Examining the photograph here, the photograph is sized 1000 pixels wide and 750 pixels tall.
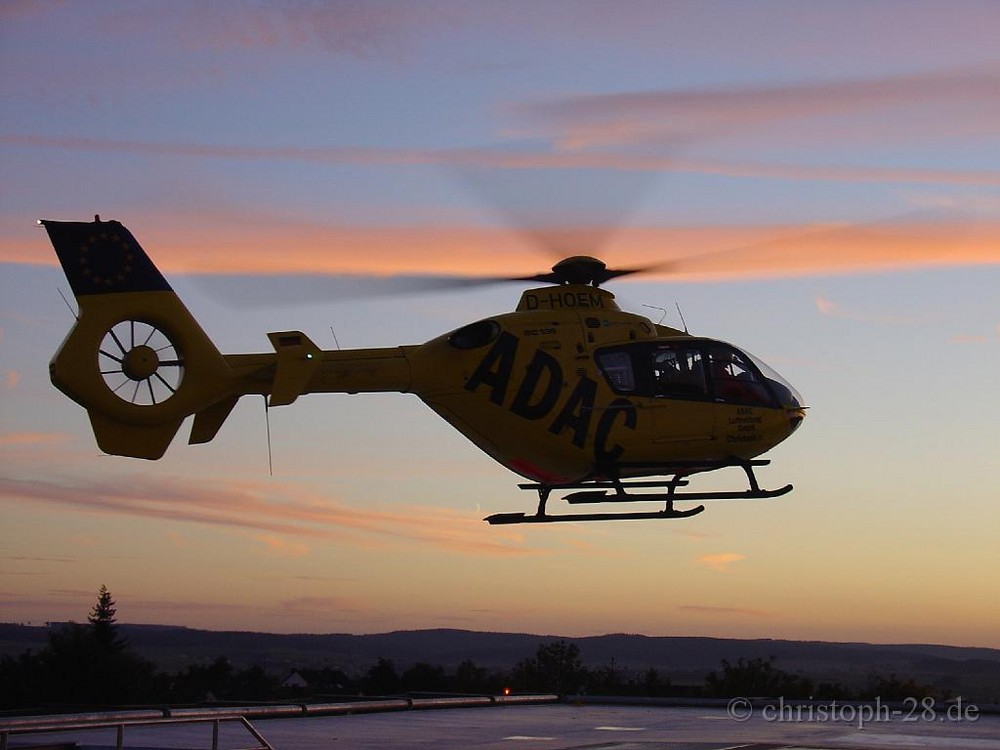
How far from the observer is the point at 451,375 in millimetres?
26922

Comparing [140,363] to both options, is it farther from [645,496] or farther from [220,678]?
[220,678]

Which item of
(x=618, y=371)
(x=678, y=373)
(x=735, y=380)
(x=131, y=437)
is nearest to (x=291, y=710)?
(x=131, y=437)

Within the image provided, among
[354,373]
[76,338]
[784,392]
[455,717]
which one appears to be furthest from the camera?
[455,717]

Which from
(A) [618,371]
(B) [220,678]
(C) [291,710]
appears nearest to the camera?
(A) [618,371]

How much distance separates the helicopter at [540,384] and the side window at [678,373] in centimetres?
3

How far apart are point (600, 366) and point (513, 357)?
1809 millimetres

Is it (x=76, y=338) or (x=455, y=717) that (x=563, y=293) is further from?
(x=455, y=717)

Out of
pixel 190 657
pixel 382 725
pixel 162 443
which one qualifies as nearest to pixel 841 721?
pixel 382 725

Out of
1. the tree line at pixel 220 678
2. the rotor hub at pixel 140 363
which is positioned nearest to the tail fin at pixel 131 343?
the rotor hub at pixel 140 363

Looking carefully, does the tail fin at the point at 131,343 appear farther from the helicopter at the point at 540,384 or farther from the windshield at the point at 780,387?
the windshield at the point at 780,387

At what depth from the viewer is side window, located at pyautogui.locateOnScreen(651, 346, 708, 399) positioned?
27.0m

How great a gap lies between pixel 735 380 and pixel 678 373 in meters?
1.25

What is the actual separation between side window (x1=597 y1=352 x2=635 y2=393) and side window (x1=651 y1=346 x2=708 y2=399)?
1.67ft

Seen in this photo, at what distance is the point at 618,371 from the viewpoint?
2705 centimetres
